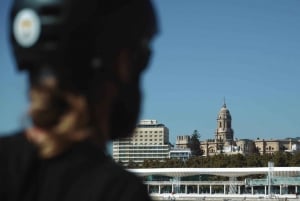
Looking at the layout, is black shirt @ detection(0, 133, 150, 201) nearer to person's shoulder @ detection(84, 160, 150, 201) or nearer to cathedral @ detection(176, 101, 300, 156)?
person's shoulder @ detection(84, 160, 150, 201)

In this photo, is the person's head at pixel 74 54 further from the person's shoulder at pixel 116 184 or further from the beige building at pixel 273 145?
the beige building at pixel 273 145

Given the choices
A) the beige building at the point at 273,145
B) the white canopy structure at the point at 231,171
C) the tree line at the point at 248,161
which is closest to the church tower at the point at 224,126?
the beige building at the point at 273,145

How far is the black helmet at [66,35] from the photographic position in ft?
5.10

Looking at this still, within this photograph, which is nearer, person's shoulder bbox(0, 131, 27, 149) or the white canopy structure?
person's shoulder bbox(0, 131, 27, 149)

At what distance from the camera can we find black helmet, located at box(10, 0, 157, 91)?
5.10 feet

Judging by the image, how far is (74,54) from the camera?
156cm

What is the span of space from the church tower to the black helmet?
195 meters

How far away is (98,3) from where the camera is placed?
1.59 metres

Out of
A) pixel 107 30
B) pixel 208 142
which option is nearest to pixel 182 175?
pixel 208 142

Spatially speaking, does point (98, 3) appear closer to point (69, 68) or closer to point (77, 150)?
point (69, 68)

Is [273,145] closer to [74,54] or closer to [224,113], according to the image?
[224,113]

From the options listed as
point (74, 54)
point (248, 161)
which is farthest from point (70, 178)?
point (248, 161)

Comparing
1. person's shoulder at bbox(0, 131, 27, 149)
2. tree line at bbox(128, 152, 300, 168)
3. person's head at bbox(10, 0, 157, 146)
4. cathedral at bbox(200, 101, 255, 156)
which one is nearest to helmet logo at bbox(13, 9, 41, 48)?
person's head at bbox(10, 0, 157, 146)

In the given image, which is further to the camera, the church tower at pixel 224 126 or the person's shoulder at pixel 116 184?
the church tower at pixel 224 126
